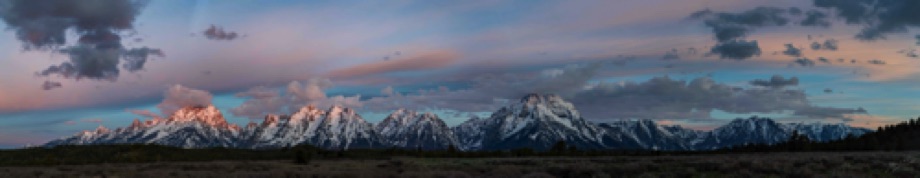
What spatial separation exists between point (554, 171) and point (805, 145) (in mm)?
169124

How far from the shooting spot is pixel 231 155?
158125 millimetres

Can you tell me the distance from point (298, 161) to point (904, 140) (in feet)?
631

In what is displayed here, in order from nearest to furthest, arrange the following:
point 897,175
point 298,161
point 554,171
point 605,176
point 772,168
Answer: point 897,175 → point 605,176 → point 772,168 → point 554,171 → point 298,161

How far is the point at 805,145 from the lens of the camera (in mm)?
174250

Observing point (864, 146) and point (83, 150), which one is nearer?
point (83, 150)

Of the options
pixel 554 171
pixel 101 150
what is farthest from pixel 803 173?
pixel 101 150

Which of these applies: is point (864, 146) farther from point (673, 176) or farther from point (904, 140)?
point (673, 176)

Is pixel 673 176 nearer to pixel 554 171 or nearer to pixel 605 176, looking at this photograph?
pixel 605 176

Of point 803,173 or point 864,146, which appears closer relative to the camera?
point 803,173

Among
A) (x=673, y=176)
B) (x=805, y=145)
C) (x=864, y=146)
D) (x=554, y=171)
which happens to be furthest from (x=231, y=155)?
(x=864, y=146)

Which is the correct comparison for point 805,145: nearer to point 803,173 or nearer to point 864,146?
point 864,146

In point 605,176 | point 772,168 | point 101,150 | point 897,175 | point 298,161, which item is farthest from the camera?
point 101,150

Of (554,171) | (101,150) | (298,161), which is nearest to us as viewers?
(554,171)

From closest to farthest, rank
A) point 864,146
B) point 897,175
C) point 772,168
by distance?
point 897,175
point 772,168
point 864,146
